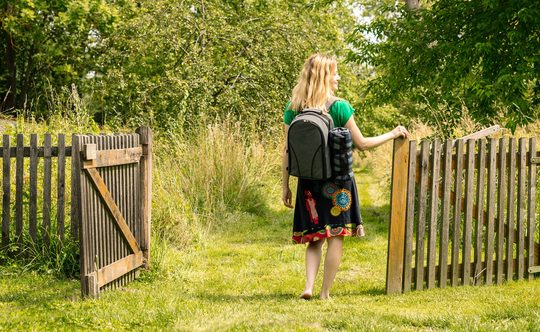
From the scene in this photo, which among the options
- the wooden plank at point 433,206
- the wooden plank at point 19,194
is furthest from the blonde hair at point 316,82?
the wooden plank at point 19,194

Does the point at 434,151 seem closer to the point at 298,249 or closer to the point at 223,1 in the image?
the point at 298,249

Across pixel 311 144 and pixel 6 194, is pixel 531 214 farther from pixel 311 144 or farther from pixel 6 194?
pixel 6 194

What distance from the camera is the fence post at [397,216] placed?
5.75 meters

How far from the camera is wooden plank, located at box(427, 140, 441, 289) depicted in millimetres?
5930

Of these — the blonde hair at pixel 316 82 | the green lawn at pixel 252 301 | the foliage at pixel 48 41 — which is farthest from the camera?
the foliage at pixel 48 41

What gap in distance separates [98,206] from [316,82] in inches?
79.0

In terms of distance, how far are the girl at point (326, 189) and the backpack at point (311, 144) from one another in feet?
0.50

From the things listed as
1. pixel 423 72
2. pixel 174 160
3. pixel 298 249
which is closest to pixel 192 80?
pixel 174 160

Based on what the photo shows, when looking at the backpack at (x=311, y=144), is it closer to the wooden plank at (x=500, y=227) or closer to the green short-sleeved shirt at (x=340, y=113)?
the green short-sleeved shirt at (x=340, y=113)

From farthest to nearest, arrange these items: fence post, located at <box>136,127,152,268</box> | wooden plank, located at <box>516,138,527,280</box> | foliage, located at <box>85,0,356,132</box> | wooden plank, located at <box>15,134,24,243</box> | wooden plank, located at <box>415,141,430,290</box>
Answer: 1. foliage, located at <box>85,0,356,132</box>
2. wooden plank, located at <box>15,134,24,243</box>
3. fence post, located at <box>136,127,152,268</box>
4. wooden plank, located at <box>516,138,527,280</box>
5. wooden plank, located at <box>415,141,430,290</box>

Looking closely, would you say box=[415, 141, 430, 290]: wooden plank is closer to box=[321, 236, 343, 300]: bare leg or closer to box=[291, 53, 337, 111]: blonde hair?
box=[321, 236, 343, 300]: bare leg

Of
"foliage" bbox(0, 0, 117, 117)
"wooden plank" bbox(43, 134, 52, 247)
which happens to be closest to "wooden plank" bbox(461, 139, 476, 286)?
"wooden plank" bbox(43, 134, 52, 247)

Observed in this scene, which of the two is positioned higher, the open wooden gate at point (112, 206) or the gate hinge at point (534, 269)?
the open wooden gate at point (112, 206)

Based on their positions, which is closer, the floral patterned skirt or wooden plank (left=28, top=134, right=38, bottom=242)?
the floral patterned skirt
